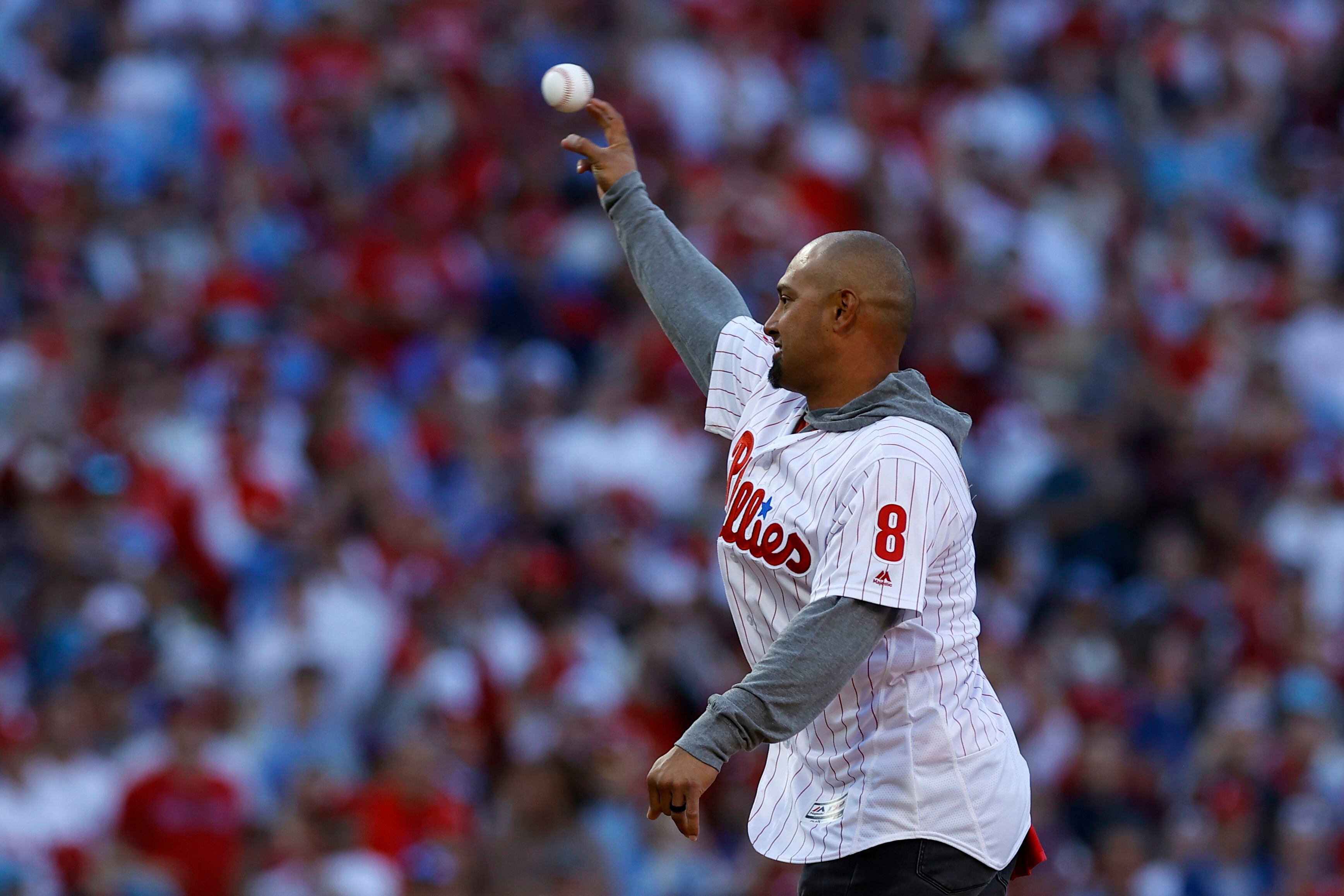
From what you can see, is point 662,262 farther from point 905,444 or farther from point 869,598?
point 869,598

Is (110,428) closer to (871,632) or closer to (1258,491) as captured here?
(1258,491)

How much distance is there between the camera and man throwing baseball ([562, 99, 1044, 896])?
3438mm

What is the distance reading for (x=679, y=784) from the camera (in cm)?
324

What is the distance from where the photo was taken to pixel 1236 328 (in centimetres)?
1155

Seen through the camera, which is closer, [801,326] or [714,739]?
[714,739]

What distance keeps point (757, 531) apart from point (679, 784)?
24.2 inches

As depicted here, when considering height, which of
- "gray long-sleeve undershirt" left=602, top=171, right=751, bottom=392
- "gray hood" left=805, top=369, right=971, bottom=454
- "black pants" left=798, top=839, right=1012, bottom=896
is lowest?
"black pants" left=798, top=839, right=1012, bottom=896

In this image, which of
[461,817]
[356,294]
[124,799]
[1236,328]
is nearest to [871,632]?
[461,817]

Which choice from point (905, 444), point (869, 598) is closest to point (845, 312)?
point (905, 444)

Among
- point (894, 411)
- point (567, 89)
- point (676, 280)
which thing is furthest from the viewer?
point (676, 280)

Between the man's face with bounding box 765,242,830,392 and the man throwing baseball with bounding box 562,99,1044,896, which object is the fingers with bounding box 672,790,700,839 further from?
the man's face with bounding box 765,242,830,392

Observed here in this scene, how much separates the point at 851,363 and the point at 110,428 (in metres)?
6.43

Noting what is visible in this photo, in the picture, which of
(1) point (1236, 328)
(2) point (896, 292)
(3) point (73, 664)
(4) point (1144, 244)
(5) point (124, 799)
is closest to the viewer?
(2) point (896, 292)

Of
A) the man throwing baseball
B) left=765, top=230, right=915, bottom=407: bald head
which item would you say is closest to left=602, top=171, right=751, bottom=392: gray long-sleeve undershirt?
the man throwing baseball
